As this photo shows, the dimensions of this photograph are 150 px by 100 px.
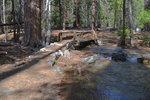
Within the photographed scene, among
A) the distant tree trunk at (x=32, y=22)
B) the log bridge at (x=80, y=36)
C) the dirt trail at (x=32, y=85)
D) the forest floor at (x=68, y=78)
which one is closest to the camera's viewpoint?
the dirt trail at (x=32, y=85)

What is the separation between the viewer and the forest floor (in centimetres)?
645

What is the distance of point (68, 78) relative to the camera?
830cm

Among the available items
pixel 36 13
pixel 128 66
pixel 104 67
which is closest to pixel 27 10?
pixel 36 13

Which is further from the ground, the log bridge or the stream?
the log bridge

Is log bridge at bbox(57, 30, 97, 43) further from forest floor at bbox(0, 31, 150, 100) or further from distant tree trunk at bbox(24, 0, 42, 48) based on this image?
forest floor at bbox(0, 31, 150, 100)

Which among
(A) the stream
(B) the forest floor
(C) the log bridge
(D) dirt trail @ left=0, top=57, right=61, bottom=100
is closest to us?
(D) dirt trail @ left=0, top=57, right=61, bottom=100

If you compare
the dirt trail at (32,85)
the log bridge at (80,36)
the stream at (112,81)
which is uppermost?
the log bridge at (80,36)

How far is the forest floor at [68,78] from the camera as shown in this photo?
6.45m

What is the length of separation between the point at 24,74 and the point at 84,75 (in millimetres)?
2375

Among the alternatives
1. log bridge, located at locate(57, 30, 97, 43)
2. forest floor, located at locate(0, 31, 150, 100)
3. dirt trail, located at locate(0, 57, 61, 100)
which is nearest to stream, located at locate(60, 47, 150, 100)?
forest floor, located at locate(0, 31, 150, 100)

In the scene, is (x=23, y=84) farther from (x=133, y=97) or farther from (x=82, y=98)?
(x=133, y=97)

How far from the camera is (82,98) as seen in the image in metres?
6.31

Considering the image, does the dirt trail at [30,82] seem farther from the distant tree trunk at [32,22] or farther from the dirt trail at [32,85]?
the distant tree trunk at [32,22]

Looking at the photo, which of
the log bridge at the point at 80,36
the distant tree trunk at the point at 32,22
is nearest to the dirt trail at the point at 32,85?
the distant tree trunk at the point at 32,22
